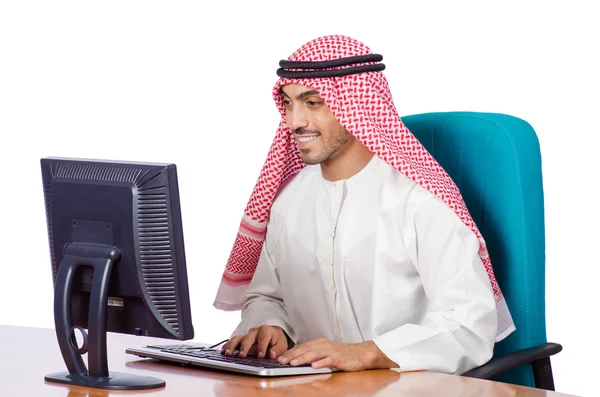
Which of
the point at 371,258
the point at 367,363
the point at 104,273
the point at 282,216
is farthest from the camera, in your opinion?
the point at 282,216

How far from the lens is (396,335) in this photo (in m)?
2.82

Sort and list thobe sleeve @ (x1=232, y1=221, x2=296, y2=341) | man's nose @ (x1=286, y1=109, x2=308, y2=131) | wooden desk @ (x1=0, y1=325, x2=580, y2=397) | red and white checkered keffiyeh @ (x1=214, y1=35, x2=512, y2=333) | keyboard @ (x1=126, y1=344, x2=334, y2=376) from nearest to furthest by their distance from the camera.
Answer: wooden desk @ (x1=0, y1=325, x2=580, y2=397) → keyboard @ (x1=126, y1=344, x2=334, y2=376) → red and white checkered keffiyeh @ (x1=214, y1=35, x2=512, y2=333) → man's nose @ (x1=286, y1=109, x2=308, y2=131) → thobe sleeve @ (x1=232, y1=221, x2=296, y2=341)

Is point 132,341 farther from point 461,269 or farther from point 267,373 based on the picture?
point 461,269

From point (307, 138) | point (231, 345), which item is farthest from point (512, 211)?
point (231, 345)

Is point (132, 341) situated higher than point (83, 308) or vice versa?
point (83, 308)

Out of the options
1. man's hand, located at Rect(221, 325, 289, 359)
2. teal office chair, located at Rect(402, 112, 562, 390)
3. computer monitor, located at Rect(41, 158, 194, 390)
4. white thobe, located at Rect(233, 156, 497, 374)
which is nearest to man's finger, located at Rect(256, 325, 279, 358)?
man's hand, located at Rect(221, 325, 289, 359)

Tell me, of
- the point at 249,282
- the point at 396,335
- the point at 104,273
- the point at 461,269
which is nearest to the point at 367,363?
the point at 396,335

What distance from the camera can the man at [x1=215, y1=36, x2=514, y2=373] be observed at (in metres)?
2.95

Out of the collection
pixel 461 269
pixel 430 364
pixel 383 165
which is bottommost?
pixel 430 364

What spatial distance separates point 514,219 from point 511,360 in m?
0.45

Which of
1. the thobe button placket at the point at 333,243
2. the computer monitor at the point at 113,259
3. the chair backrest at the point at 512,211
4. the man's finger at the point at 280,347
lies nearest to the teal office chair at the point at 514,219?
the chair backrest at the point at 512,211

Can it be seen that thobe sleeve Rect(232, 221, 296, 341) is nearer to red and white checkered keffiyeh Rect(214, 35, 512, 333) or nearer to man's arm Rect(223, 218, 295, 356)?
man's arm Rect(223, 218, 295, 356)

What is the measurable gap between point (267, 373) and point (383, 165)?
3.14 feet

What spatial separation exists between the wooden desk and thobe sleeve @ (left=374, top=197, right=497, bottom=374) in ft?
0.46
